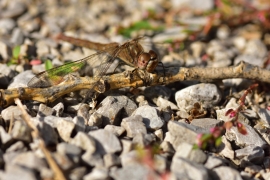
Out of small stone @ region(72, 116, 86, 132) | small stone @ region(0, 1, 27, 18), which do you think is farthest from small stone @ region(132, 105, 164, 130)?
small stone @ region(0, 1, 27, 18)

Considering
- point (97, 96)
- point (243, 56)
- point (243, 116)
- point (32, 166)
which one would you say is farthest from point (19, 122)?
point (243, 56)

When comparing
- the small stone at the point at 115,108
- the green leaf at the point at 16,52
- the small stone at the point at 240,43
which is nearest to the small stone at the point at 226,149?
the small stone at the point at 115,108

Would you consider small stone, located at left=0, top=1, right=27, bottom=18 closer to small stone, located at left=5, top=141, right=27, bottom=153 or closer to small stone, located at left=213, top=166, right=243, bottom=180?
small stone, located at left=5, top=141, right=27, bottom=153

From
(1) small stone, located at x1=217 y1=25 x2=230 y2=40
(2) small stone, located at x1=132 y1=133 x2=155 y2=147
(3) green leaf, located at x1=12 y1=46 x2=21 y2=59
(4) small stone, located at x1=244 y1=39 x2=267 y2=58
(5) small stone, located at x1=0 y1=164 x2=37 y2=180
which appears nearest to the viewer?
(5) small stone, located at x1=0 y1=164 x2=37 y2=180

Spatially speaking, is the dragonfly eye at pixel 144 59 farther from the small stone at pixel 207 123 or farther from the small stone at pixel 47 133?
the small stone at pixel 47 133

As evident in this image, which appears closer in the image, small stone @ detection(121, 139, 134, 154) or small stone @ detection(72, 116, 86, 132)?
small stone @ detection(121, 139, 134, 154)

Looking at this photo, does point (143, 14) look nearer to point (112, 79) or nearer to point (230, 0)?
point (230, 0)

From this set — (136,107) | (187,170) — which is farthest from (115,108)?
(187,170)
